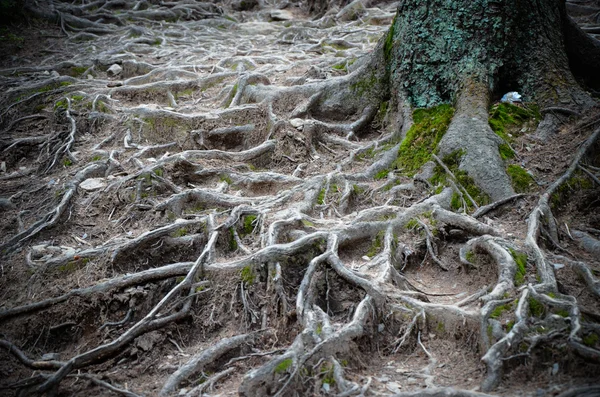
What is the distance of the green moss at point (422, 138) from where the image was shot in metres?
4.42

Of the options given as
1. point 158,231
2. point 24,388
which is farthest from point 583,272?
point 24,388

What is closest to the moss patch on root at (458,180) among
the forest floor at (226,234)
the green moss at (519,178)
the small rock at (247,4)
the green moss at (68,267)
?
the forest floor at (226,234)

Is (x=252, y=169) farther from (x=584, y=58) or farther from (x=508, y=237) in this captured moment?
(x=584, y=58)

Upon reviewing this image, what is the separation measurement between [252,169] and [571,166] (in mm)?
2918

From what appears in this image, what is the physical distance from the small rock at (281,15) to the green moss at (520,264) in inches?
391

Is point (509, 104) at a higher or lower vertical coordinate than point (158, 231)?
higher

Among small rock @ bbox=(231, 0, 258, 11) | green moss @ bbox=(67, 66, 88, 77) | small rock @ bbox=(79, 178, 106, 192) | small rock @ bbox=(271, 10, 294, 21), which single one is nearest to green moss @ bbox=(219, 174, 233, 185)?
small rock @ bbox=(79, 178, 106, 192)

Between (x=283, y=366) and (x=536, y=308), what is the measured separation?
1.43 metres

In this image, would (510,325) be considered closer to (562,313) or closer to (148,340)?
(562,313)

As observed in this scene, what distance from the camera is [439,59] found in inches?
188

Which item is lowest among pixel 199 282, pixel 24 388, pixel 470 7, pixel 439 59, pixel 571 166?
pixel 24 388

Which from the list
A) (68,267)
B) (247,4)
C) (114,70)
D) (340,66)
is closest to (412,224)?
(68,267)

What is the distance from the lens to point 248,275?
134 inches

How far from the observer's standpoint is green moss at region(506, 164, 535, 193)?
12.9ft
